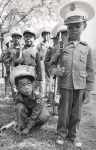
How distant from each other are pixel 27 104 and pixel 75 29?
1.72 metres

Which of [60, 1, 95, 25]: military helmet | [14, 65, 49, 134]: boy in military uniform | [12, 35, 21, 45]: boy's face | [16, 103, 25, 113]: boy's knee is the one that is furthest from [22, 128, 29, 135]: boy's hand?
[12, 35, 21, 45]: boy's face

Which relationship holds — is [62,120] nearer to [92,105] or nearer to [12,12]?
[92,105]

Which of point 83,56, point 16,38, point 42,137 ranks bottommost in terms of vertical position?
point 42,137

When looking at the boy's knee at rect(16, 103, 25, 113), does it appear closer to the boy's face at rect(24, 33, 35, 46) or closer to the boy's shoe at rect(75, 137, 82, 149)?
the boy's shoe at rect(75, 137, 82, 149)

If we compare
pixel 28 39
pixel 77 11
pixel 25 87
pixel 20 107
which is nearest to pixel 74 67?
pixel 77 11

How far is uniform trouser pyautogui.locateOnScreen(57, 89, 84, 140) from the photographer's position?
14.7 ft

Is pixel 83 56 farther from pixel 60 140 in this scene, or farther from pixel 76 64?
pixel 60 140

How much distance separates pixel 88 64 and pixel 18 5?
62.6 ft

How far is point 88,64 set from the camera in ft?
14.7

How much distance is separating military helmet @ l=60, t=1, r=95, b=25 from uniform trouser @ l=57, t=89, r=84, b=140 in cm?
117

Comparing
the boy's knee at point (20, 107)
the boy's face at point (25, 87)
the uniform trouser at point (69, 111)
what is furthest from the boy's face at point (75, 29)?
the boy's knee at point (20, 107)

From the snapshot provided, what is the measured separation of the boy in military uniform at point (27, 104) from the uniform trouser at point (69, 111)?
1.84 feet

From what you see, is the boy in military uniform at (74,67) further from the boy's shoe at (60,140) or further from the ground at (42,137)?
the ground at (42,137)

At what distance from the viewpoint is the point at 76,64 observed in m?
4.33
